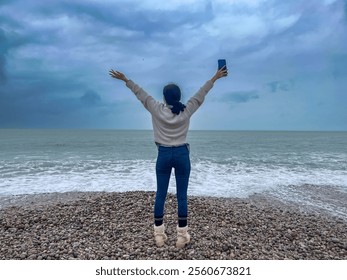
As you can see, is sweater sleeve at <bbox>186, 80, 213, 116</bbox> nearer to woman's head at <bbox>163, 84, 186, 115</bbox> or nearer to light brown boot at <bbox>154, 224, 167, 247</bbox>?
woman's head at <bbox>163, 84, 186, 115</bbox>

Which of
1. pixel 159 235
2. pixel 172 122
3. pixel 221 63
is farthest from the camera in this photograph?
pixel 159 235

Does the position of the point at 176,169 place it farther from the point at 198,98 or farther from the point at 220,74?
the point at 220,74

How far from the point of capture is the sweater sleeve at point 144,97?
4668 millimetres

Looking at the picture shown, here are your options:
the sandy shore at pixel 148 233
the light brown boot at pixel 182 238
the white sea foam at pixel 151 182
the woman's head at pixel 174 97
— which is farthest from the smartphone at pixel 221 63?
the white sea foam at pixel 151 182

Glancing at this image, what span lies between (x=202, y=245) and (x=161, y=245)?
29.9 inches

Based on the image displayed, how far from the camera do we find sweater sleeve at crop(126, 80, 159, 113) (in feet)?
15.3

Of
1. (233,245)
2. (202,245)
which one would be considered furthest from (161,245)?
(233,245)

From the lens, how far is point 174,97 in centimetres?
456

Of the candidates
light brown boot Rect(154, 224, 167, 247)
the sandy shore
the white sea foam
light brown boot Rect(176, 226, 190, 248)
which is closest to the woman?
light brown boot Rect(176, 226, 190, 248)

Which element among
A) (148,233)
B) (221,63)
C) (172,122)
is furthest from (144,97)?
(148,233)

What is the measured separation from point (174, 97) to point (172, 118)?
35 cm

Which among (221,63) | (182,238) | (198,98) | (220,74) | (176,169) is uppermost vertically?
(221,63)

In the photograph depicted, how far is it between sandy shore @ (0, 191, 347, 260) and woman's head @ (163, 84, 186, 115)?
247 centimetres

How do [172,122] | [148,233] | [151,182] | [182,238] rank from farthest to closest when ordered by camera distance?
[151,182] → [148,233] → [182,238] → [172,122]
